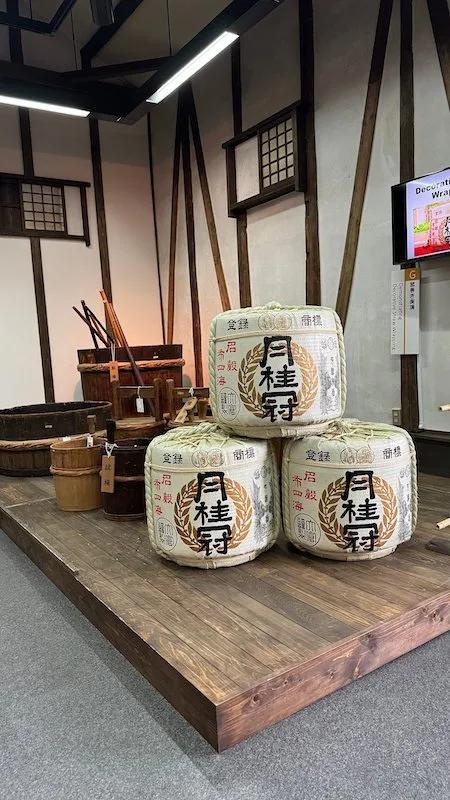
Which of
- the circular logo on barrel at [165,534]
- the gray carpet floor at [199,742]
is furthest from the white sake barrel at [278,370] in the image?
the gray carpet floor at [199,742]

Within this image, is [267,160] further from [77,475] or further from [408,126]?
[77,475]

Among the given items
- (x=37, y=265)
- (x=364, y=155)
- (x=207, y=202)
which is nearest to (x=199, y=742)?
(x=364, y=155)

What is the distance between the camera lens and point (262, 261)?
6.21 metres

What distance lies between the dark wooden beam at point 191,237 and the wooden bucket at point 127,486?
4232 mm

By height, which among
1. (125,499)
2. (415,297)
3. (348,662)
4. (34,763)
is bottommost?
(34,763)

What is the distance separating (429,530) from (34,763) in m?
2.12

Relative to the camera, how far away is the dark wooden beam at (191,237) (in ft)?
23.9

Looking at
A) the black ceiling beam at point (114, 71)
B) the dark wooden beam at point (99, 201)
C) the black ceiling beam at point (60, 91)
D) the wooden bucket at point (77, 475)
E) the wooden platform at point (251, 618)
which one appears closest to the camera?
the wooden platform at point (251, 618)

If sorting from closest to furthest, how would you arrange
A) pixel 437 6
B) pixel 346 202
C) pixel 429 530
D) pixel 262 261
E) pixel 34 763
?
pixel 34 763, pixel 429 530, pixel 437 6, pixel 346 202, pixel 262 261

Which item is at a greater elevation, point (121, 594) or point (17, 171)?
point (17, 171)

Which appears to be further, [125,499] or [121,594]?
[125,499]

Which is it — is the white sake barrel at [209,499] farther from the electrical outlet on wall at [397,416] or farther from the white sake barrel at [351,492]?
the electrical outlet on wall at [397,416]

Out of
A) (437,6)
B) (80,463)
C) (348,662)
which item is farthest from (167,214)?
(348,662)

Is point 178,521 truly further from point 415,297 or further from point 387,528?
point 415,297
